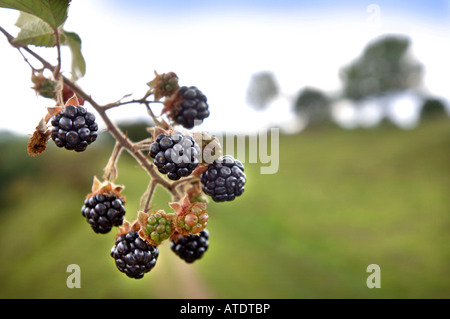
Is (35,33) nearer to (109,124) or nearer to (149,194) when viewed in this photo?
(109,124)

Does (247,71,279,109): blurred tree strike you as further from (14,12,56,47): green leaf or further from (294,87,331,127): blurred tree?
(14,12,56,47): green leaf

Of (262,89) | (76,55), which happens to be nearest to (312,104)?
(262,89)

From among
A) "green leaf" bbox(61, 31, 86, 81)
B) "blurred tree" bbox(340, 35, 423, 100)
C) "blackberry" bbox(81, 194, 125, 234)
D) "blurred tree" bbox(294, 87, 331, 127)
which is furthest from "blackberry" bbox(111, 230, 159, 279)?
"blurred tree" bbox(340, 35, 423, 100)

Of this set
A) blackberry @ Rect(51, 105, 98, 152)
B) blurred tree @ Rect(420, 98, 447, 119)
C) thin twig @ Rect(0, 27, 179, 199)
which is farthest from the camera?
blurred tree @ Rect(420, 98, 447, 119)

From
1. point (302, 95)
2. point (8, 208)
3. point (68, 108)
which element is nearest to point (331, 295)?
point (68, 108)

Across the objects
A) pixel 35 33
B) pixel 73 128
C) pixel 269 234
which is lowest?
pixel 73 128

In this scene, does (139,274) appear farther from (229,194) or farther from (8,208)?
(8,208)
